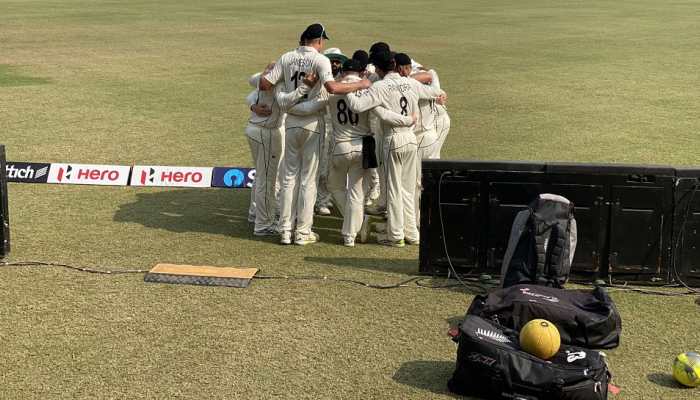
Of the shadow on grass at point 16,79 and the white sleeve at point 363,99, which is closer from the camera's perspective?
the white sleeve at point 363,99

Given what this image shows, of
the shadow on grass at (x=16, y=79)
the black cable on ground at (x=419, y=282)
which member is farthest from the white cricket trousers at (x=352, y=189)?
the shadow on grass at (x=16, y=79)

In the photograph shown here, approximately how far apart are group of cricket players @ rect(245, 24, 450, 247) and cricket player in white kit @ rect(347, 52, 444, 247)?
Answer: 1 cm

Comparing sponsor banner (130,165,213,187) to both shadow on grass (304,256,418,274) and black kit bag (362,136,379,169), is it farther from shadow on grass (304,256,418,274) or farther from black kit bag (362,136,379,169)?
shadow on grass (304,256,418,274)

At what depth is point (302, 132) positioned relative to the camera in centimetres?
1175

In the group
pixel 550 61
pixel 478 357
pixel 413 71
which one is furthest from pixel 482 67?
pixel 478 357

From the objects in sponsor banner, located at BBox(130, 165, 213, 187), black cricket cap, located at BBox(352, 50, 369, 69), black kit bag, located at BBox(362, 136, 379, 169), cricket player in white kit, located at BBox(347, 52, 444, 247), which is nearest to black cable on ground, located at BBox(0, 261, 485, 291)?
cricket player in white kit, located at BBox(347, 52, 444, 247)

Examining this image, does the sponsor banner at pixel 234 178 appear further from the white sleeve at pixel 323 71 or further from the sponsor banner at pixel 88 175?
the white sleeve at pixel 323 71

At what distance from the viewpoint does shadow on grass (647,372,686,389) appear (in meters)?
7.78

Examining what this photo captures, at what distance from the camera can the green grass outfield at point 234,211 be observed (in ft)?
26.5

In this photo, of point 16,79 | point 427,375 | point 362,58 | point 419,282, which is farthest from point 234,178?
point 16,79

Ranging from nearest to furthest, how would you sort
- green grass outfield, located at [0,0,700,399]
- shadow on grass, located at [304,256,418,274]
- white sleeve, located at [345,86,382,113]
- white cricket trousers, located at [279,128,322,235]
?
green grass outfield, located at [0,0,700,399]
shadow on grass, located at [304,256,418,274]
white sleeve, located at [345,86,382,113]
white cricket trousers, located at [279,128,322,235]

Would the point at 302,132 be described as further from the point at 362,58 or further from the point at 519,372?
the point at 519,372

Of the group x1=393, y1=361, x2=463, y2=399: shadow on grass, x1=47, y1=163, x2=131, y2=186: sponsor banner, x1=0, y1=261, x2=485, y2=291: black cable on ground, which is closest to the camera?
x1=393, y1=361, x2=463, y2=399: shadow on grass

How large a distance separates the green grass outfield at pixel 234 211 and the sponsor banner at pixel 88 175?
307 mm
